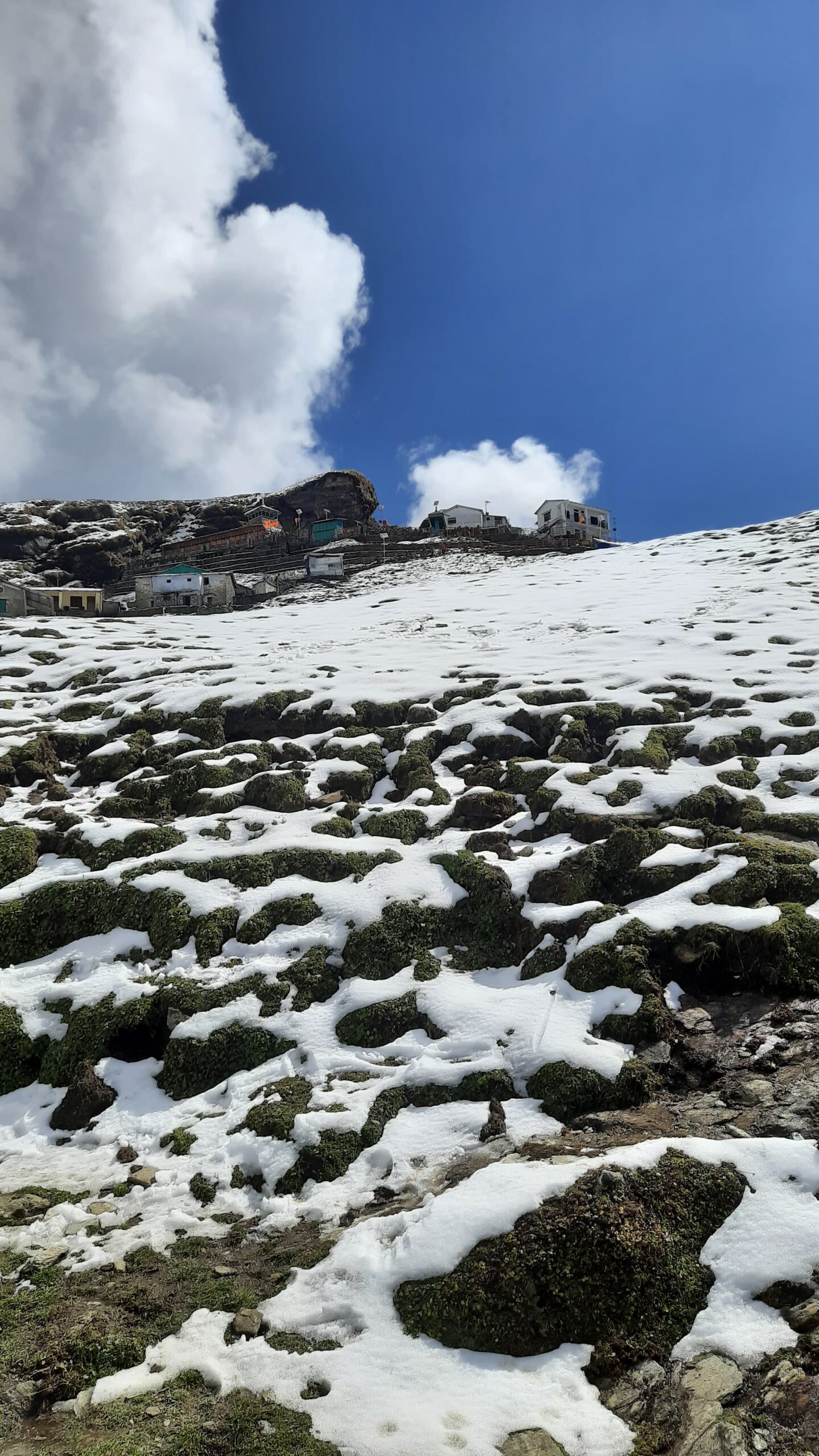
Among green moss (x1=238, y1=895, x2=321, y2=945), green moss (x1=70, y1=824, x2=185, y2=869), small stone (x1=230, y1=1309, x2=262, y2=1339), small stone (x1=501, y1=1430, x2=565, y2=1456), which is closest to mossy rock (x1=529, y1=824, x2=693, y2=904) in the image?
→ green moss (x1=238, y1=895, x2=321, y2=945)

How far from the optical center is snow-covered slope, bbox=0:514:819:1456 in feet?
16.0

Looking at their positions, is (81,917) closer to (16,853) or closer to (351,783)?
(16,853)

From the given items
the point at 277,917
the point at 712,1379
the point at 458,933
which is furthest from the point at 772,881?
the point at 277,917

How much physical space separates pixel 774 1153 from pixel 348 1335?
11.7 ft

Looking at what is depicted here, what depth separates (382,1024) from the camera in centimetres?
853

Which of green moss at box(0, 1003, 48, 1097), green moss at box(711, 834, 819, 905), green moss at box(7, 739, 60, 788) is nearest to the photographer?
green moss at box(0, 1003, 48, 1097)

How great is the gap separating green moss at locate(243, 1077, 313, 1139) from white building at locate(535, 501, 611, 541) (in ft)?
260

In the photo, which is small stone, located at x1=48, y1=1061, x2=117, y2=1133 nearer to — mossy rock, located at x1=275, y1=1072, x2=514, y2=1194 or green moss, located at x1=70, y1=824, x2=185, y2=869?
mossy rock, located at x1=275, y1=1072, x2=514, y2=1194

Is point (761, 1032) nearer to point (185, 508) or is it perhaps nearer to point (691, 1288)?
point (691, 1288)

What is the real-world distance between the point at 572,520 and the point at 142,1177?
85.6 metres

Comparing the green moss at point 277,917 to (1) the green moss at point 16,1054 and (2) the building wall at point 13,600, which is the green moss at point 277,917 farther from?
(2) the building wall at point 13,600

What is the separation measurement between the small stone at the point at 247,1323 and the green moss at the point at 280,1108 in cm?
199

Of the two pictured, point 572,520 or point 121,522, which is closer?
point 572,520

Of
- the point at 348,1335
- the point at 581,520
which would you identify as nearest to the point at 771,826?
the point at 348,1335
